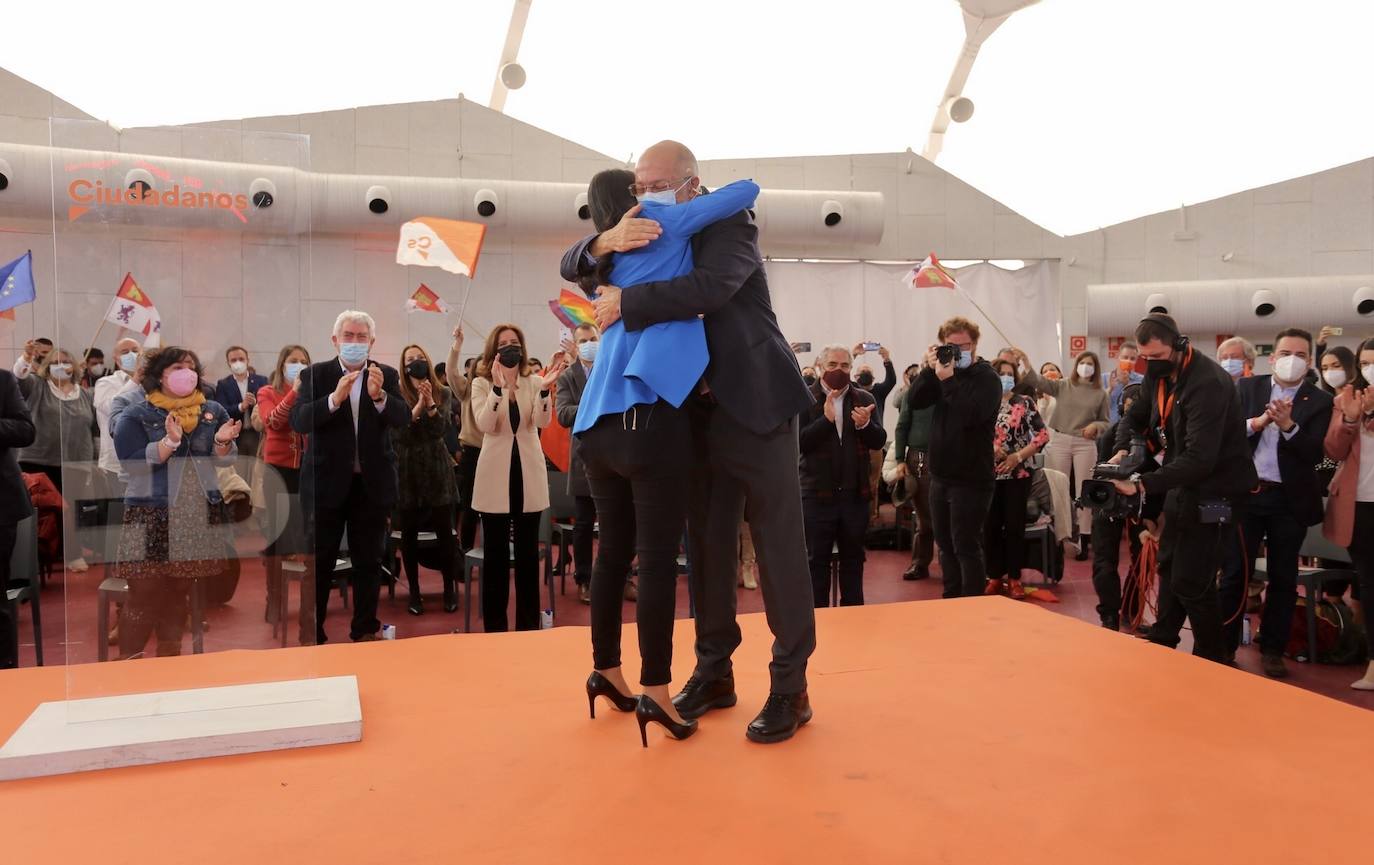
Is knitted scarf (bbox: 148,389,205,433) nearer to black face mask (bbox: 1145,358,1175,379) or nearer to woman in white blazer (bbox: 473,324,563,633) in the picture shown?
woman in white blazer (bbox: 473,324,563,633)

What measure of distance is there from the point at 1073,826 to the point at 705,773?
0.67 m

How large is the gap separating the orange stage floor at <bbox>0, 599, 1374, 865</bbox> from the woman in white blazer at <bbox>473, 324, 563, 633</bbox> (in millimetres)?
1651

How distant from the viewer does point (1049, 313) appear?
404 inches

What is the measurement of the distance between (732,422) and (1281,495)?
3.03 m

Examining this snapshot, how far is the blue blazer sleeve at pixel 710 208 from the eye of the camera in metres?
2.05

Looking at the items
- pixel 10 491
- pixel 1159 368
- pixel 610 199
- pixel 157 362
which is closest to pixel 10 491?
pixel 10 491

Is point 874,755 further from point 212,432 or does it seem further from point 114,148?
point 114,148

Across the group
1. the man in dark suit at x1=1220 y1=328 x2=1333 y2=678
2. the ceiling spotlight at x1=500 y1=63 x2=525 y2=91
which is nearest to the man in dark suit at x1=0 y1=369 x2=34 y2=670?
the man in dark suit at x1=1220 y1=328 x2=1333 y2=678

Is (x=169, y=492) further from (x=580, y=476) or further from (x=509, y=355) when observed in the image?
(x=580, y=476)

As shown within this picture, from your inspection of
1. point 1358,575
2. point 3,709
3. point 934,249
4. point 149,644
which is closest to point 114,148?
point 149,644

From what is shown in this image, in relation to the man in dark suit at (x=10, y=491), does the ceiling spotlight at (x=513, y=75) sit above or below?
above

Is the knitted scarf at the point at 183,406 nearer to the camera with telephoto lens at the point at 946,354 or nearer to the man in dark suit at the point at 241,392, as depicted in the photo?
the man in dark suit at the point at 241,392

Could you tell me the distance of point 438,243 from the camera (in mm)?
5582

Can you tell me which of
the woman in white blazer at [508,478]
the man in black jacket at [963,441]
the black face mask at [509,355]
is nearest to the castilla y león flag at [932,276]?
the man in black jacket at [963,441]
